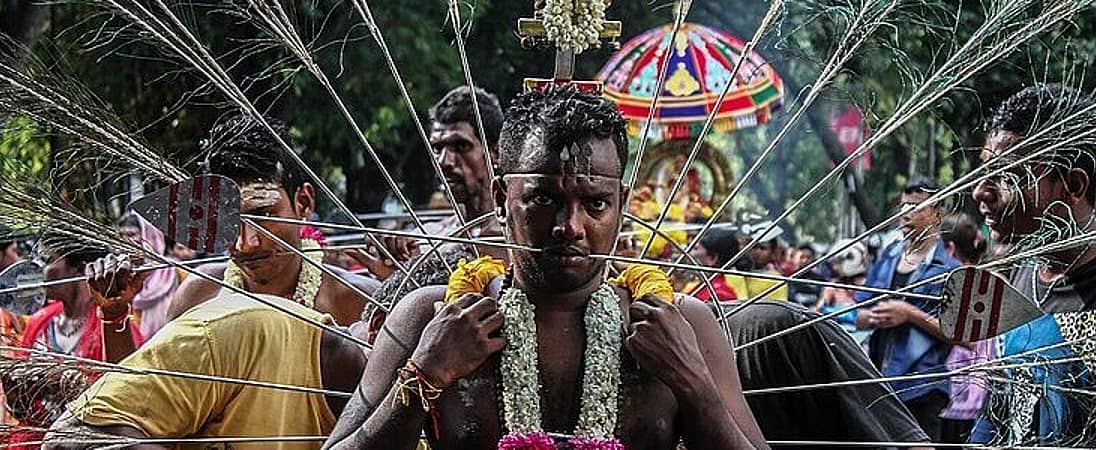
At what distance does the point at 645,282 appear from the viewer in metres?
3.80

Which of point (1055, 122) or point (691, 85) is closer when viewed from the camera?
point (1055, 122)

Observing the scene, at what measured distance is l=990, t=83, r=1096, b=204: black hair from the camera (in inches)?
161

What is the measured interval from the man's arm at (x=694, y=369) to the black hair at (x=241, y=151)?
1606 millimetres

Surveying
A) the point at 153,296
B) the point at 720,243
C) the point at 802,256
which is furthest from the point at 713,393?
the point at 802,256

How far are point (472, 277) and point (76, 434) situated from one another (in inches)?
36.0

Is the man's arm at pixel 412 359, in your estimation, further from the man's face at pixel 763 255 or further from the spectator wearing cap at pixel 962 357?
the man's face at pixel 763 255

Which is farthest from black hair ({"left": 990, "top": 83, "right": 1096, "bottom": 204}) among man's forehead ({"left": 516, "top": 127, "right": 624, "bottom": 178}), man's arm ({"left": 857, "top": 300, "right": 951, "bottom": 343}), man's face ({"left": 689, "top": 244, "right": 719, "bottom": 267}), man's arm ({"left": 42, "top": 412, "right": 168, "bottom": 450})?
man's face ({"left": 689, "top": 244, "right": 719, "bottom": 267})

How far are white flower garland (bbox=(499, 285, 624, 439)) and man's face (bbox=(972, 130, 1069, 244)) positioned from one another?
1.28m

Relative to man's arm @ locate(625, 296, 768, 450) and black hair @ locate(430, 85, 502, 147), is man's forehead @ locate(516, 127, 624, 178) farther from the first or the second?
black hair @ locate(430, 85, 502, 147)

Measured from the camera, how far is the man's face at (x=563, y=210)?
3506 mm

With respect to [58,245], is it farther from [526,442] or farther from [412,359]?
[526,442]

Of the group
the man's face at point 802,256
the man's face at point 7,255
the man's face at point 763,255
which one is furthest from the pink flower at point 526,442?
the man's face at point 802,256

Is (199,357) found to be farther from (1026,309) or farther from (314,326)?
(1026,309)

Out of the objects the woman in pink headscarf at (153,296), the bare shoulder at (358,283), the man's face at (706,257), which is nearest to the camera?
the bare shoulder at (358,283)
